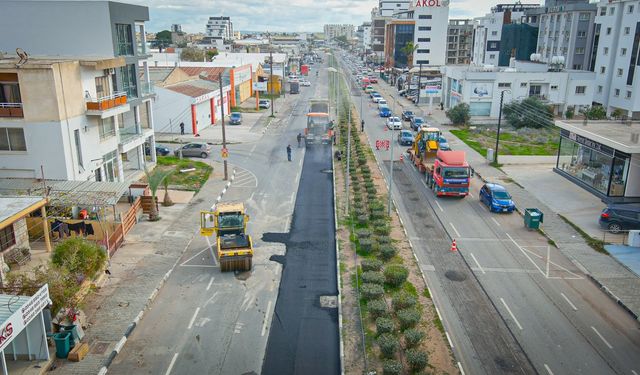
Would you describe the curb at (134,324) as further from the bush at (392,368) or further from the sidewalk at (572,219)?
the sidewalk at (572,219)

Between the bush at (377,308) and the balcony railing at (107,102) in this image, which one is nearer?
the bush at (377,308)

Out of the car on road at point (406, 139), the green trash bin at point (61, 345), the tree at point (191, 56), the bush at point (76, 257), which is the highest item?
the tree at point (191, 56)

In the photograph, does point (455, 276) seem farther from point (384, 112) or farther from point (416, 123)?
point (384, 112)

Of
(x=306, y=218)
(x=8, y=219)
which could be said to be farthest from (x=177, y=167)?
(x=8, y=219)

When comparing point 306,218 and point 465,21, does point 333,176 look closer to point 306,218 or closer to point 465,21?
point 306,218

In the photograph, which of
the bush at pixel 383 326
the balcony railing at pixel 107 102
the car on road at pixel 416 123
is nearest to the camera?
the bush at pixel 383 326

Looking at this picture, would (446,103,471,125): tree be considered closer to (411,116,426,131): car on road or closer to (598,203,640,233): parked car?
(411,116,426,131): car on road

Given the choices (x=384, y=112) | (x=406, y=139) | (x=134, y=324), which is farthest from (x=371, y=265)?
(x=384, y=112)

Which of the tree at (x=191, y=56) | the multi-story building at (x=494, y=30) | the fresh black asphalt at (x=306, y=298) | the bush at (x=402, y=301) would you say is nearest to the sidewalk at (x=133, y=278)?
the fresh black asphalt at (x=306, y=298)

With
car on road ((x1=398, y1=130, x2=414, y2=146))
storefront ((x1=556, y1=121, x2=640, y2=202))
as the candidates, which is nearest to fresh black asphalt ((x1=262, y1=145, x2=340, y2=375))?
storefront ((x1=556, y1=121, x2=640, y2=202))
